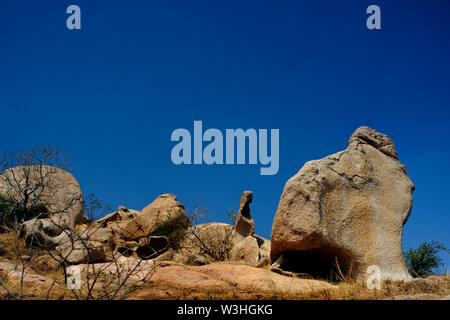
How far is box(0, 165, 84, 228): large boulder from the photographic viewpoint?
19.8 meters

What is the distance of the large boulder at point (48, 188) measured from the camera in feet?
65.1

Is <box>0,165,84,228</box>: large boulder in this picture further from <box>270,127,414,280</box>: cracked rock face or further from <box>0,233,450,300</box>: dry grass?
<box>270,127,414,280</box>: cracked rock face

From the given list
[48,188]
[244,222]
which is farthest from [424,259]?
[48,188]

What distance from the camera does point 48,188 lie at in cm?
2097

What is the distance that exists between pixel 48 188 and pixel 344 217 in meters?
16.2

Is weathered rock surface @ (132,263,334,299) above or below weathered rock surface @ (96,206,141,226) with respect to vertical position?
below

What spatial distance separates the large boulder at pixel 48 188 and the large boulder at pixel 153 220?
9.42ft

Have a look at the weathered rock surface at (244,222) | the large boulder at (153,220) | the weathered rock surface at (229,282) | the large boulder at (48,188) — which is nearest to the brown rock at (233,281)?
the weathered rock surface at (229,282)

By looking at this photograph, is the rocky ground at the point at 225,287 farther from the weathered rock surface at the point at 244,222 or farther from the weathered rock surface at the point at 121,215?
the weathered rock surface at the point at 121,215

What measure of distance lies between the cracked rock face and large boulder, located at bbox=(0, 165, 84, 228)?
504 inches

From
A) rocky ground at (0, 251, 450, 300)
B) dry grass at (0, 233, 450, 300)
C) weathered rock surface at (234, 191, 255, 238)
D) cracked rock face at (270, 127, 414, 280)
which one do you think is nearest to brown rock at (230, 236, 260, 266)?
cracked rock face at (270, 127, 414, 280)
